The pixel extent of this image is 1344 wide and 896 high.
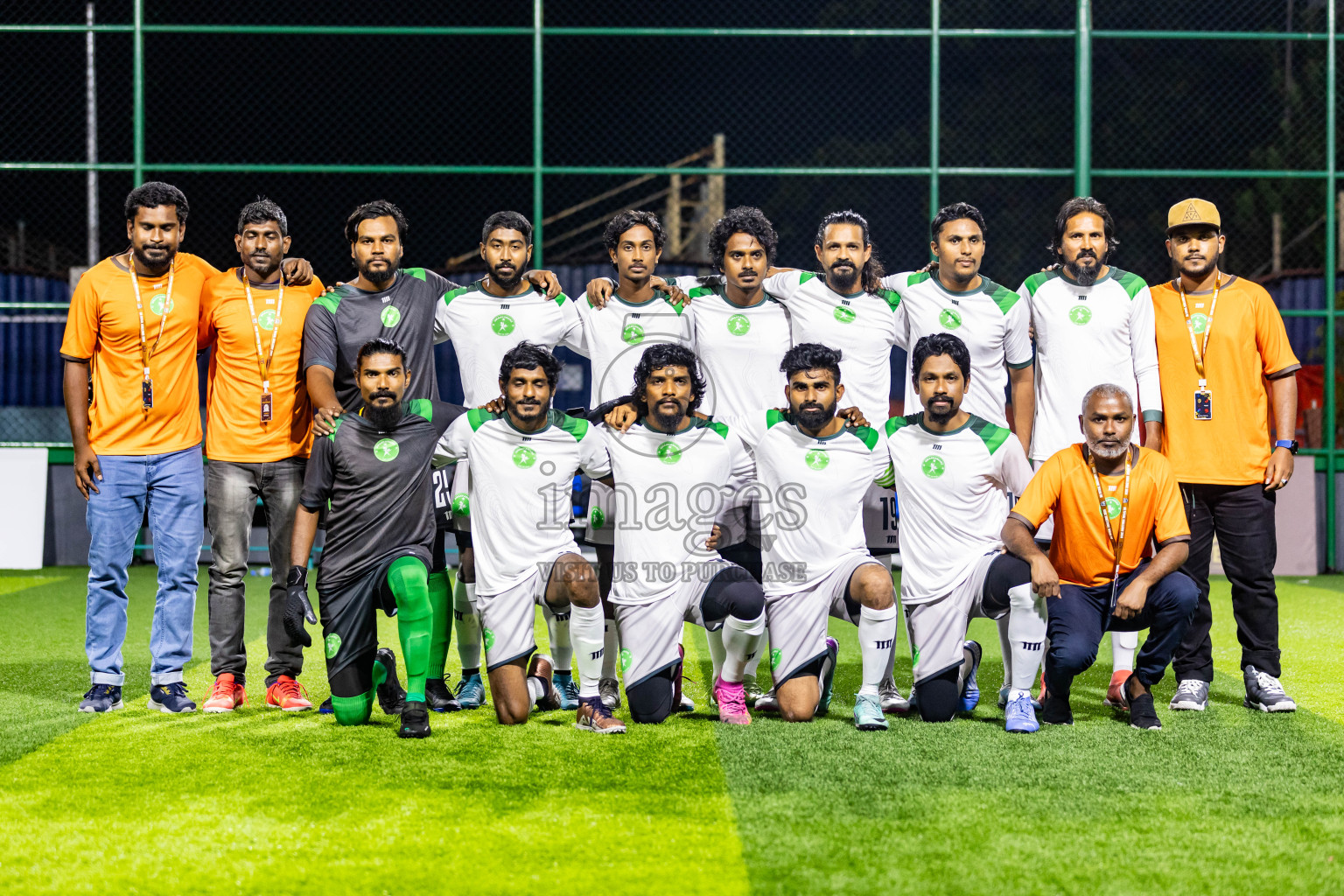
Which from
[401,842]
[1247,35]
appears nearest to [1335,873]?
[401,842]

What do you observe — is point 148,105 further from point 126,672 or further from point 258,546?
point 126,672

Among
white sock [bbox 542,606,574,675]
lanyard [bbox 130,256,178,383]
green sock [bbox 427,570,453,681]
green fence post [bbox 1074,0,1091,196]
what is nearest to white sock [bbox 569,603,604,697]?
white sock [bbox 542,606,574,675]

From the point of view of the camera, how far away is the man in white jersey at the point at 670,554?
499cm

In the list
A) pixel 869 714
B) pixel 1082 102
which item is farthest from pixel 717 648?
pixel 1082 102

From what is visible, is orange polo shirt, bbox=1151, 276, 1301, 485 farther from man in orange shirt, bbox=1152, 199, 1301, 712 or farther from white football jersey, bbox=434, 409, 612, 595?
white football jersey, bbox=434, 409, 612, 595

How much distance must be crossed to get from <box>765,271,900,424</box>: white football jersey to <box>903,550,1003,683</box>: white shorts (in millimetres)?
923

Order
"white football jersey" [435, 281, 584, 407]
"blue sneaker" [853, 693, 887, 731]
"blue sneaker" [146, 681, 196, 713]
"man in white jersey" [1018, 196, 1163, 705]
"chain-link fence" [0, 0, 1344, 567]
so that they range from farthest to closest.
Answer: "chain-link fence" [0, 0, 1344, 567], "white football jersey" [435, 281, 584, 407], "man in white jersey" [1018, 196, 1163, 705], "blue sneaker" [146, 681, 196, 713], "blue sneaker" [853, 693, 887, 731]

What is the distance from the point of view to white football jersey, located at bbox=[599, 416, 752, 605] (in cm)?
502

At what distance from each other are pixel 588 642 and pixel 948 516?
4.96 feet

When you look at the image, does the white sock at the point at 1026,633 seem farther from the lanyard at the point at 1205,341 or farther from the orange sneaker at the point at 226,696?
the orange sneaker at the point at 226,696

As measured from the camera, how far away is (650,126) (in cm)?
1923

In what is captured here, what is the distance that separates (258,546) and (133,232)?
605 cm

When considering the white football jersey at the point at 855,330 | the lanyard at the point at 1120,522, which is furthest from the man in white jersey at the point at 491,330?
the lanyard at the point at 1120,522

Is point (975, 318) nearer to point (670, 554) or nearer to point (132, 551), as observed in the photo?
point (670, 554)
